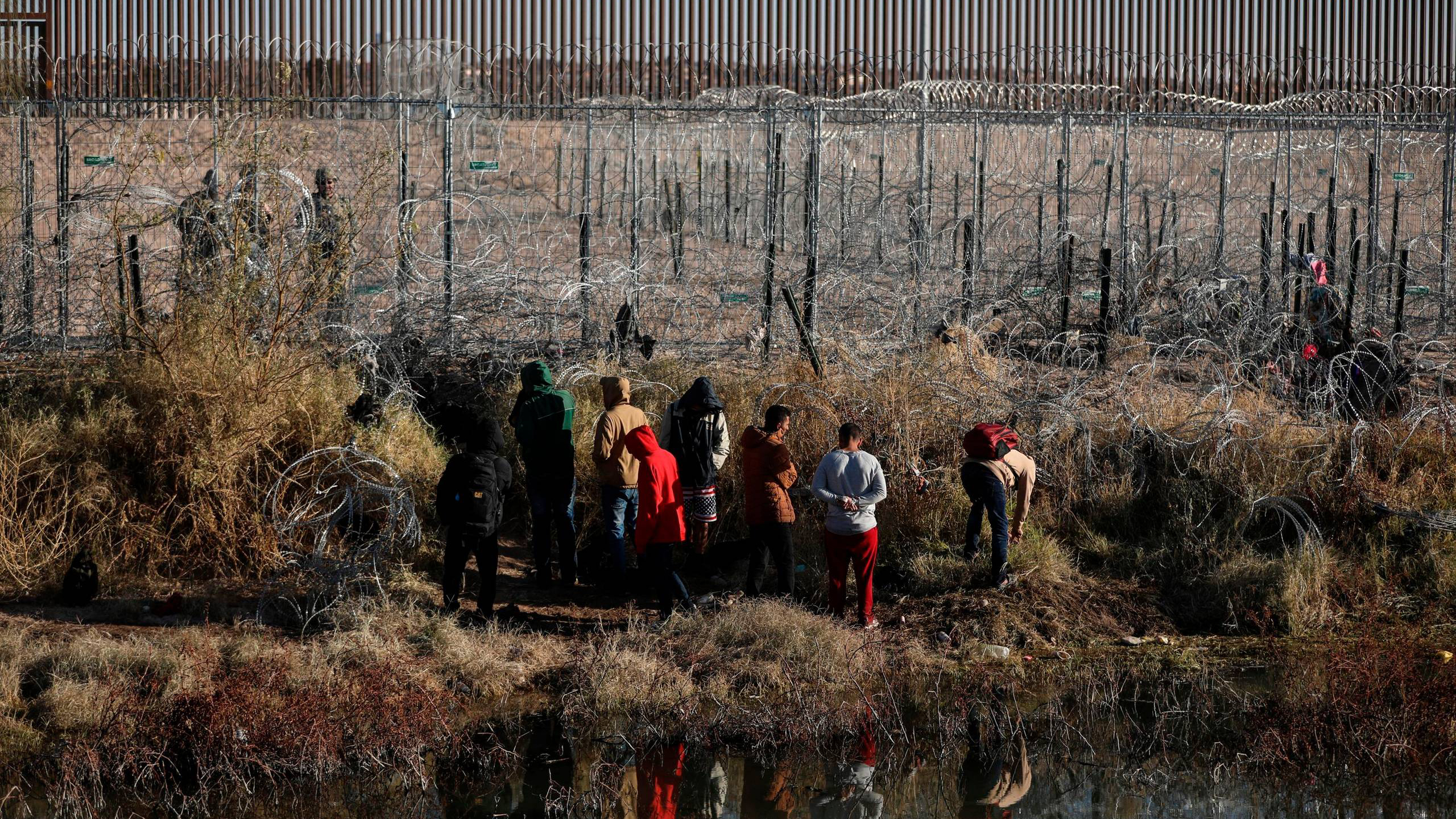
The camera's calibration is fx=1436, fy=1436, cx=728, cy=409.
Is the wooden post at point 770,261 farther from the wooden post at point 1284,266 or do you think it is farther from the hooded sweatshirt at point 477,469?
the wooden post at point 1284,266

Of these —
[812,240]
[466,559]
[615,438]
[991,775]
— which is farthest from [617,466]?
[812,240]

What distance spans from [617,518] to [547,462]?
0.52 m

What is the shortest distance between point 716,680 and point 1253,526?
3964 millimetres

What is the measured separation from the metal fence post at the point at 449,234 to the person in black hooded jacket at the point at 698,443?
2650 mm

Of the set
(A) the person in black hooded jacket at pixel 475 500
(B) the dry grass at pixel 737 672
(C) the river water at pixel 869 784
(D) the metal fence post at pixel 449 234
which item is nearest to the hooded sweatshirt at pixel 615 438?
(A) the person in black hooded jacket at pixel 475 500

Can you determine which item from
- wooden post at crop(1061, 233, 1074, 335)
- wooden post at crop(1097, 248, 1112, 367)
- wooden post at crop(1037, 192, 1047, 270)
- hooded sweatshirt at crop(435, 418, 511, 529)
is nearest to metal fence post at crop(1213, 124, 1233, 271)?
wooden post at crop(1097, 248, 1112, 367)

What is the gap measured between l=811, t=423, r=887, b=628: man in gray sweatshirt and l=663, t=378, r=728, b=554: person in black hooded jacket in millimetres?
724

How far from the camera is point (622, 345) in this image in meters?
10.7

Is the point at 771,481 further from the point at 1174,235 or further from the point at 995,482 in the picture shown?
the point at 1174,235

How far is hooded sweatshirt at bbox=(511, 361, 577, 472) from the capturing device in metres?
8.14

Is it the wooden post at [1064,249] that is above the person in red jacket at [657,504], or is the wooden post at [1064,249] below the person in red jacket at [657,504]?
above

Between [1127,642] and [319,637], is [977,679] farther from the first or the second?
[319,637]

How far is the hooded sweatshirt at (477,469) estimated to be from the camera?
7.44m

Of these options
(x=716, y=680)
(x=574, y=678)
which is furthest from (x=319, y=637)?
(x=716, y=680)
